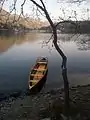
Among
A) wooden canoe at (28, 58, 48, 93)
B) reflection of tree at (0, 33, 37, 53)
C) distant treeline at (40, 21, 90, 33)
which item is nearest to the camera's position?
distant treeline at (40, 21, 90, 33)

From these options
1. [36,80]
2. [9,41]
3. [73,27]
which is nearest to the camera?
[73,27]

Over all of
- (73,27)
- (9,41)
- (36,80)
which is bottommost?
(36,80)

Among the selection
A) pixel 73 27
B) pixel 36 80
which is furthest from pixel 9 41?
pixel 73 27

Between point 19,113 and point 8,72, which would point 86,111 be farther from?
point 8,72

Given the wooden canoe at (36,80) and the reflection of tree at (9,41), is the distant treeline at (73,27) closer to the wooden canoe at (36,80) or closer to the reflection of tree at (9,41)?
the wooden canoe at (36,80)

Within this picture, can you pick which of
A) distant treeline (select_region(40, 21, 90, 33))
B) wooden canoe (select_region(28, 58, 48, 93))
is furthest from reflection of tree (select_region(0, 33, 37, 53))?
distant treeline (select_region(40, 21, 90, 33))

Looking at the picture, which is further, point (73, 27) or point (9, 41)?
point (9, 41)

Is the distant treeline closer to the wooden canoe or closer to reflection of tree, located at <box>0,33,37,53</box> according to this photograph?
the wooden canoe

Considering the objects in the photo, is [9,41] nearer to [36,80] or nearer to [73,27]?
[36,80]

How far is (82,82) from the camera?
30.2 metres

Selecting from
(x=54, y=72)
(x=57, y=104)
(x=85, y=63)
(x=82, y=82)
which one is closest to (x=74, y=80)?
(x=82, y=82)

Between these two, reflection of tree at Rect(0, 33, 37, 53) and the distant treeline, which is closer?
the distant treeline

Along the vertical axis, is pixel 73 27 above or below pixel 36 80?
above

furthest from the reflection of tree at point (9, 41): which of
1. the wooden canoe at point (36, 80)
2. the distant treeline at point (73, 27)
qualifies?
the distant treeline at point (73, 27)
